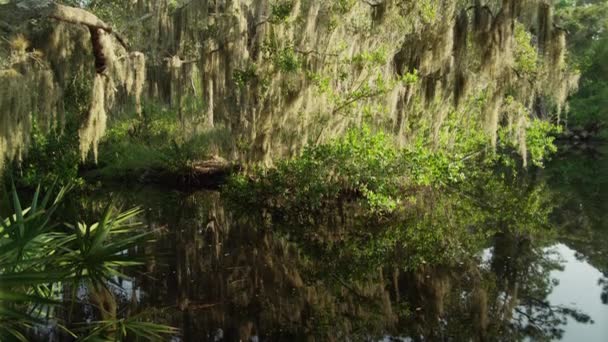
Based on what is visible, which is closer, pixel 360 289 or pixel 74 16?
pixel 360 289

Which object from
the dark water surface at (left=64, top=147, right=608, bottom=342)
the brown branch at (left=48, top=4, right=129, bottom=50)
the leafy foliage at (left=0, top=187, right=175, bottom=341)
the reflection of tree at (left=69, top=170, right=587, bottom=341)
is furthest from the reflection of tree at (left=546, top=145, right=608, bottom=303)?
the brown branch at (left=48, top=4, right=129, bottom=50)

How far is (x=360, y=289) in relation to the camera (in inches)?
268

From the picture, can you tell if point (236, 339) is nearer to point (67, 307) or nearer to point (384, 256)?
point (67, 307)

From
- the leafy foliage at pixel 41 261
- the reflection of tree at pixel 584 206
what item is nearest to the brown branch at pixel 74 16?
the leafy foliage at pixel 41 261

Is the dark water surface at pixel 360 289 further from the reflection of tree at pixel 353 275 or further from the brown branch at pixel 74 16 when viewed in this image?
the brown branch at pixel 74 16

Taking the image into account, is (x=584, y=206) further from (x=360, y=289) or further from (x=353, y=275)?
(x=360, y=289)

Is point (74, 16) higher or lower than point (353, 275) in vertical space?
higher

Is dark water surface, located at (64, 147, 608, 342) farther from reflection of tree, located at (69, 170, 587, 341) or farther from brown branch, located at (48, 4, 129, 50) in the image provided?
brown branch, located at (48, 4, 129, 50)

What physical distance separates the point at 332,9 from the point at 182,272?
550 centimetres

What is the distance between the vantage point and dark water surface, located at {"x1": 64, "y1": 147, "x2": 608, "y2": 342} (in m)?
5.64

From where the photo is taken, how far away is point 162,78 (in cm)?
1129

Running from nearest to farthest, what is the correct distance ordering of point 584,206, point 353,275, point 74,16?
point 353,275 < point 74,16 < point 584,206

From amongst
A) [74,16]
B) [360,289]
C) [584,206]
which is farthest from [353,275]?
[584,206]

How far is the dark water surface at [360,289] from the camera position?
5.64m
